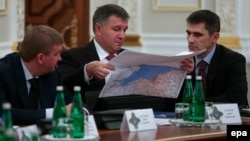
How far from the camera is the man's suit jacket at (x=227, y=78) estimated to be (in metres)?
4.55

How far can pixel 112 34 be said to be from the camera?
15.4 ft

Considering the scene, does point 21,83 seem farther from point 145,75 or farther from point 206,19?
point 206,19

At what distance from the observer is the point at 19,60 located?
391 centimetres

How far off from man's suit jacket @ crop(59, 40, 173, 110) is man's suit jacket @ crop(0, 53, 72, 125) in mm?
353

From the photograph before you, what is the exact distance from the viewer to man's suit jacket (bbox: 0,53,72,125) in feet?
12.2

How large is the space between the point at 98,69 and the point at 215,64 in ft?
2.90

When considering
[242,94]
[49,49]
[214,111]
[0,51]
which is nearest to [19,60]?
[49,49]

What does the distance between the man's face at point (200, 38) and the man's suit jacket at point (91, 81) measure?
50cm

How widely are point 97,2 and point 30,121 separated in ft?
11.4

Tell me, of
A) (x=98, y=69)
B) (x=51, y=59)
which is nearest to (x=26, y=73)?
(x=51, y=59)

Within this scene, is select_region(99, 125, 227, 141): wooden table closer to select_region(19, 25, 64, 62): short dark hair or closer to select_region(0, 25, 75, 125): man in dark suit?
select_region(0, 25, 75, 125): man in dark suit

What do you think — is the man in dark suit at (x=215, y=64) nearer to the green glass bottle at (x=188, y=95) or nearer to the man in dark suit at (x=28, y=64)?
the green glass bottle at (x=188, y=95)

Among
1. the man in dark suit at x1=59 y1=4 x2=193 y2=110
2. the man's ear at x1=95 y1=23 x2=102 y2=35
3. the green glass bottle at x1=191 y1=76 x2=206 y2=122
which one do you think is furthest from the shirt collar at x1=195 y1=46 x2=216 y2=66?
the green glass bottle at x1=191 y1=76 x2=206 y2=122

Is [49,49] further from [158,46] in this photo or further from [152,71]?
[158,46]
